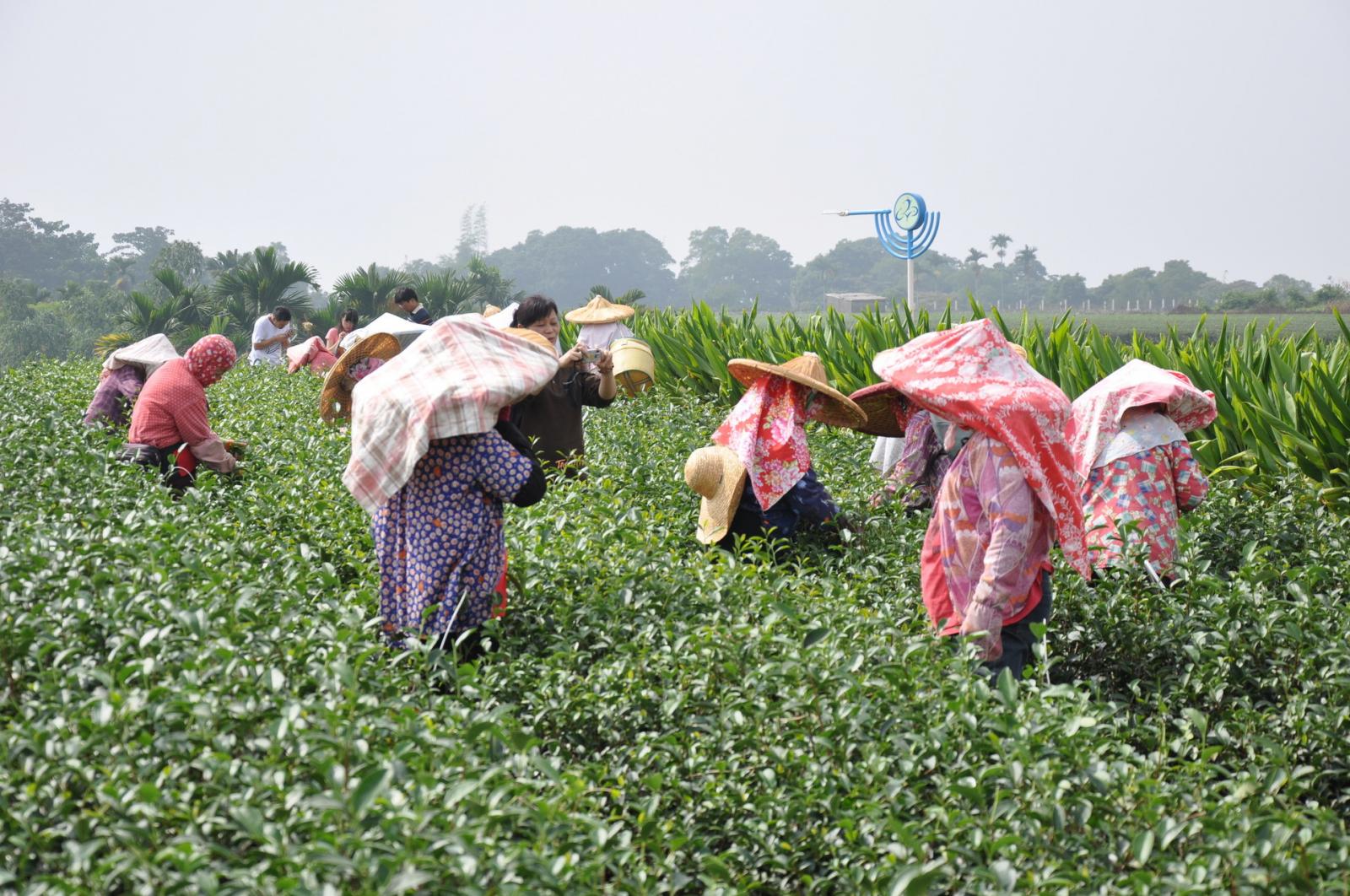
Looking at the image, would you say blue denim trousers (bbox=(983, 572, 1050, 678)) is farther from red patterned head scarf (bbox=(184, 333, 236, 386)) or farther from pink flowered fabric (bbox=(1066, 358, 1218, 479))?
red patterned head scarf (bbox=(184, 333, 236, 386))

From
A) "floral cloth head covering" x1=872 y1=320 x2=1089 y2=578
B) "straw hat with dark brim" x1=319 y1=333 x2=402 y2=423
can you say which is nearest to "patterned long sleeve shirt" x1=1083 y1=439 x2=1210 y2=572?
"floral cloth head covering" x1=872 y1=320 x2=1089 y2=578

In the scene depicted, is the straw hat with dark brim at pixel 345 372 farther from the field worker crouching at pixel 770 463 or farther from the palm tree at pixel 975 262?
the palm tree at pixel 975 262

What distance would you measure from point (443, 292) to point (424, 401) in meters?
21.1

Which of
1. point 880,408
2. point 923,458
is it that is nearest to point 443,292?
point 880,408

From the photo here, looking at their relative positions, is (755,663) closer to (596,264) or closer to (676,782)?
(676,782)

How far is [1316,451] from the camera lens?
6.13m

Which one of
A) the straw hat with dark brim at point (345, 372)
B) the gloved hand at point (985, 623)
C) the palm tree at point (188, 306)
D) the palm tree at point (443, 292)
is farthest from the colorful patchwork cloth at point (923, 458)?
the palm tree at point (188, 306)

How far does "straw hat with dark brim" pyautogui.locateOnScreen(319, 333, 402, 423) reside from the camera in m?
5.74

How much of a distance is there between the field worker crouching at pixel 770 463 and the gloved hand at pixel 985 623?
156 cm

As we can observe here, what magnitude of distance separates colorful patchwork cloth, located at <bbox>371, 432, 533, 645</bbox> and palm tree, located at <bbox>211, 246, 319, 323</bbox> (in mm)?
20163

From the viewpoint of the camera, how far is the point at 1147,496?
4.99m

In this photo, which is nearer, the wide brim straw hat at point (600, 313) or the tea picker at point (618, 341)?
the tea picker at point (618, 341)

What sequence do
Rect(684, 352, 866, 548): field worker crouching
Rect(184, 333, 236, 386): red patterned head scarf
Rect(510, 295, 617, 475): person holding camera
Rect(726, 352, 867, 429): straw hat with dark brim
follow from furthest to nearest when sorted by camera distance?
Rect(184, 333, 236, 386): red patterned head scarf → Rect(510, 295, 617, 475): person holding camera → Rect(726, 352, 867, 429): straw hat with dark brim → Rect(684, 352, 866, 548): field worker crouching

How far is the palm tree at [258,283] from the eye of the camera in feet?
76.1
